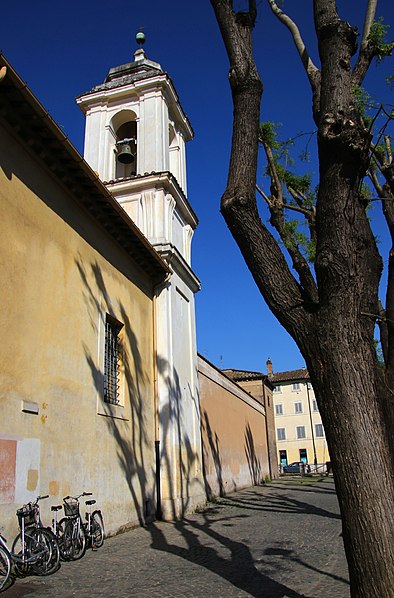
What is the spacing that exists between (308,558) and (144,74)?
46.8ft

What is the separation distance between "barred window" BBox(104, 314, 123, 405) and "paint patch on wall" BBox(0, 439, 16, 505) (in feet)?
11.1

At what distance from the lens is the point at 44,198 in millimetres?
8500

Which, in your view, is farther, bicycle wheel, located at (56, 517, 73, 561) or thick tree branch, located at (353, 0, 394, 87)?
bicycle wheel, located at (56, 517, 73, 561)

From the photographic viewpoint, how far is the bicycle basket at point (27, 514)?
20.5ft

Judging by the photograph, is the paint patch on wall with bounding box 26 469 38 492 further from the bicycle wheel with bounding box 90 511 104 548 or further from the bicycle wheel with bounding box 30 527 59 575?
the bicycle wheel with bounding box 90 511 104 548

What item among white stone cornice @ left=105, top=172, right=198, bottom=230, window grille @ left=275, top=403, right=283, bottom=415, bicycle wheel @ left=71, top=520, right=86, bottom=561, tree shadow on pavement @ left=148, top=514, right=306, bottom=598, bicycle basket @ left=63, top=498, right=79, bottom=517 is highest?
white stone cornice @ left=105, top=172, right=198, bottom=230

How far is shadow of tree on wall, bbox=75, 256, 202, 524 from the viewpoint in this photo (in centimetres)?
981

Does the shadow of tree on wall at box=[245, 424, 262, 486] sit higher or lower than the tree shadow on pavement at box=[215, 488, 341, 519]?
higher

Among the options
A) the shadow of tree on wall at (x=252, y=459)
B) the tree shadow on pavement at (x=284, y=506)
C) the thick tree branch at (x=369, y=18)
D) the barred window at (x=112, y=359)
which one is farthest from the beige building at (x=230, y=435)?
the thick tree branch at (x=369, y=18)

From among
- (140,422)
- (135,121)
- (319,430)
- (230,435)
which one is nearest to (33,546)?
(140,422)

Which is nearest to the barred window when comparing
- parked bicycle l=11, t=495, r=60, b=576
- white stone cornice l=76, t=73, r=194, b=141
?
parked bicycle l=11, t=495, r=60, b=576

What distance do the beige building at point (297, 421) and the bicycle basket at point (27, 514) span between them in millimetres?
48745

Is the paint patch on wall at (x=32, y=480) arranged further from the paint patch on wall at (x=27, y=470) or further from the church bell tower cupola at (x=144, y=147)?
the church bell tower cupola at (x=144, y=147)

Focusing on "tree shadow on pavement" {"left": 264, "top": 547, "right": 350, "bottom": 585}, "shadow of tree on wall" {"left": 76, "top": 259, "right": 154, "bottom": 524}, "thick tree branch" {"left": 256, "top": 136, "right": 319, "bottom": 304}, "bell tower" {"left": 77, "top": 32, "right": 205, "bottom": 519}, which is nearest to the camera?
"thick tree branch" {"left": 256, "top": 136, "right": 319, "bottom": 304}
